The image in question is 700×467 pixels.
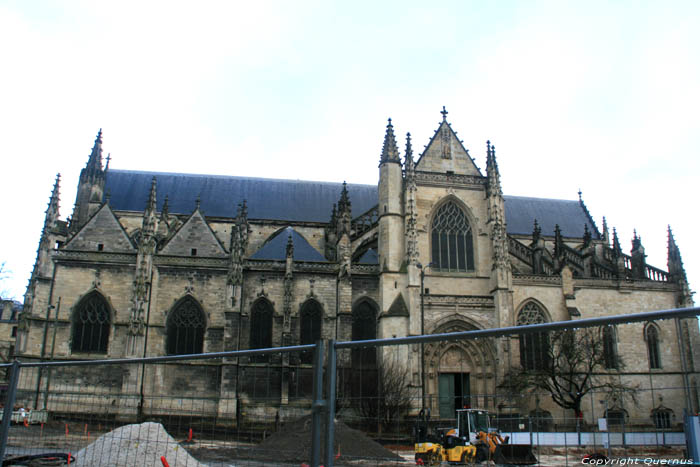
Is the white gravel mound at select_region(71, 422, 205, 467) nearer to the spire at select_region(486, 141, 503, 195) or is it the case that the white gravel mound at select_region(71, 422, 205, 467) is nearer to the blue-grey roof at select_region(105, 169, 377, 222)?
the spire at select_region(486, 141, 503, 195)

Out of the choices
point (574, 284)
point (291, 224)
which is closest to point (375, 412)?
point (574, 284)

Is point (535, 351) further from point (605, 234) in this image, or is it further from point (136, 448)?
point (605, 234)

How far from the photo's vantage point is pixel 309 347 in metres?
4.15

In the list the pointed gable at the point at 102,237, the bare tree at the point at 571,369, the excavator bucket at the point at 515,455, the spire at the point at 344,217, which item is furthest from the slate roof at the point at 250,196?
the excavator bucket at the point at 515,455

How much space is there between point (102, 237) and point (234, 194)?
9353mm

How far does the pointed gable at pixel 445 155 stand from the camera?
26.9 meters

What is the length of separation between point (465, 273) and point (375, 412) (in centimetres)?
2253

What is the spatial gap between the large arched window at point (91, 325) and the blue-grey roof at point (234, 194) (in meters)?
8.39

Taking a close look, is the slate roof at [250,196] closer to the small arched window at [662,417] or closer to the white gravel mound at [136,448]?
the white gravel mound at [136,448]

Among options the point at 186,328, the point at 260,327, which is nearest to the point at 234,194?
the point at 186,328

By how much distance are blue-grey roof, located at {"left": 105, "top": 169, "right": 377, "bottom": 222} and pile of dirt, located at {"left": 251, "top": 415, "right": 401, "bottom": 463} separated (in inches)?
1099

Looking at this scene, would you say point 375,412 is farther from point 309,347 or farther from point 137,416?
point 137,416

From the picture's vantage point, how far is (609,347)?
16.4 ft

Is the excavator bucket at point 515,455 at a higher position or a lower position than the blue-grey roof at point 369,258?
lower
